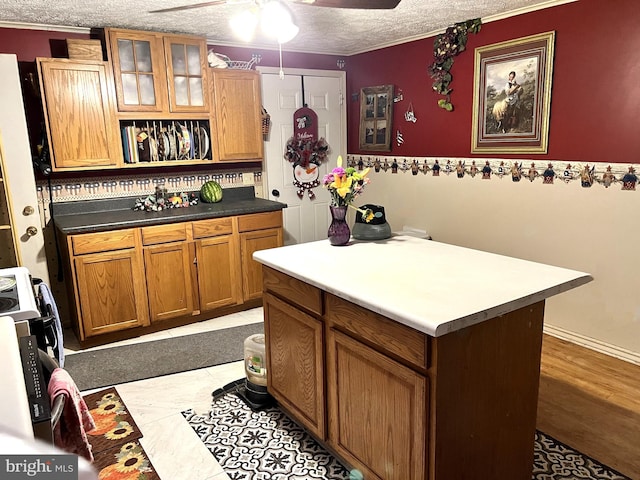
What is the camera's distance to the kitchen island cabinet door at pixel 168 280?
144 inches

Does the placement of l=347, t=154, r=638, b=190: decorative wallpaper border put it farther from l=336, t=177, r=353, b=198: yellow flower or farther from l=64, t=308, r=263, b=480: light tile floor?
l=64, t=308, r=263, b=480: light tile floor

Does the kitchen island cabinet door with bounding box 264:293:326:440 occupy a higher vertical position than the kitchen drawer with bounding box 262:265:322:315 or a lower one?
lower

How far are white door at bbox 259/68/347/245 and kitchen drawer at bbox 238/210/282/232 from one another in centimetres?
68

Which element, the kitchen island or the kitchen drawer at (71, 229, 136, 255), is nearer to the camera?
the kitchen island

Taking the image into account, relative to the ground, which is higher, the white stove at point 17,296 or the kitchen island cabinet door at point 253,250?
the white stove at point 17,296

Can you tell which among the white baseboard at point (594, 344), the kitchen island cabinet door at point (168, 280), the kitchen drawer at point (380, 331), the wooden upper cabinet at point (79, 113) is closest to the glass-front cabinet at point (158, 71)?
the wooden upper cabinet at point (79, 113)

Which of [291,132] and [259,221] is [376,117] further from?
[259,221]

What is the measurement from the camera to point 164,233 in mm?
3666

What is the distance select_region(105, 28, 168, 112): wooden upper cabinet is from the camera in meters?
3.56

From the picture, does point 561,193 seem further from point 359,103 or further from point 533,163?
point 359,103

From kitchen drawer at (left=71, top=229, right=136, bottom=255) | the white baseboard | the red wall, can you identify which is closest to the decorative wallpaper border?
the red wall

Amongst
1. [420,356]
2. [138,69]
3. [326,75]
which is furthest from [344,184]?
[326,75]

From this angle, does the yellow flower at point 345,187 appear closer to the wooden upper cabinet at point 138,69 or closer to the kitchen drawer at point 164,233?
the kitchen drawer at point 164,233

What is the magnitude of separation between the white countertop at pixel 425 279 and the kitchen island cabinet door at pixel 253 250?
1.57 metres
